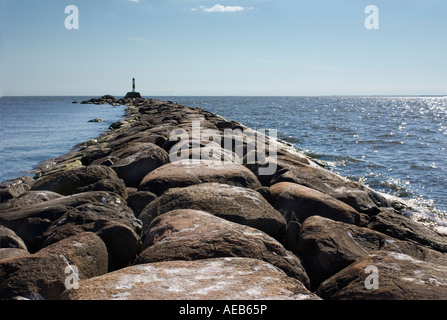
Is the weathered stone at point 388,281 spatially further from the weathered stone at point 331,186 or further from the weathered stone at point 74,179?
the weathered stone at point 74,179

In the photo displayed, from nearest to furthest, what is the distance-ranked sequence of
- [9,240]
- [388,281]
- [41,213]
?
[388,281] → [9,240] → [41,213]

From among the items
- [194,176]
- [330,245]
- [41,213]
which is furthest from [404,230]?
[41,213]

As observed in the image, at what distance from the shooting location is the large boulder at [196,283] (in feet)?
8.26

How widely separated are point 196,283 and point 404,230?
3.31 m

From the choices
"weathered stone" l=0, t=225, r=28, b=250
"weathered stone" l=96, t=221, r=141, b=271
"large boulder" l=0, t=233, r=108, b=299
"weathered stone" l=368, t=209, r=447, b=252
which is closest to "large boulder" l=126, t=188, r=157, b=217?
"weathered stone" l=96, t=221, r=141, b=271

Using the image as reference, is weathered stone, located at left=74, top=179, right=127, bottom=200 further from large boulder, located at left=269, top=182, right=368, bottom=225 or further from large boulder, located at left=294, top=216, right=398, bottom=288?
large boulder, located at left=294, top=216, right=398, bottom=288

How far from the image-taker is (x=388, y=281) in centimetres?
292

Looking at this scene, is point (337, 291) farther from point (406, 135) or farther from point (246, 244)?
point (406, 135)

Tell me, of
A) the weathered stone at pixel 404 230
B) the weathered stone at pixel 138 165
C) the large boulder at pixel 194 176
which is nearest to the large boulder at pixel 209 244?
the large boulder at pixel 194 176

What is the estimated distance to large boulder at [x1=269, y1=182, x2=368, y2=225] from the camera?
199 inches

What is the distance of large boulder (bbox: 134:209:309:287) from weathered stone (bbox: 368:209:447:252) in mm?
1897

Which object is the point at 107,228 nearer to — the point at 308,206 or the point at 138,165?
the point at 308,206

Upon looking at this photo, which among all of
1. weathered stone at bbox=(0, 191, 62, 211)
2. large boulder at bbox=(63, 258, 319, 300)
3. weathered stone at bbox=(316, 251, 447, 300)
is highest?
weathered stone at bbox=(0, 191, 62, 211)

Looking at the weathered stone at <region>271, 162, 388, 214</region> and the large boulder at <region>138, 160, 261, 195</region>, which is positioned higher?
the large boulder at <region>138, 160, 261, 195</region>
